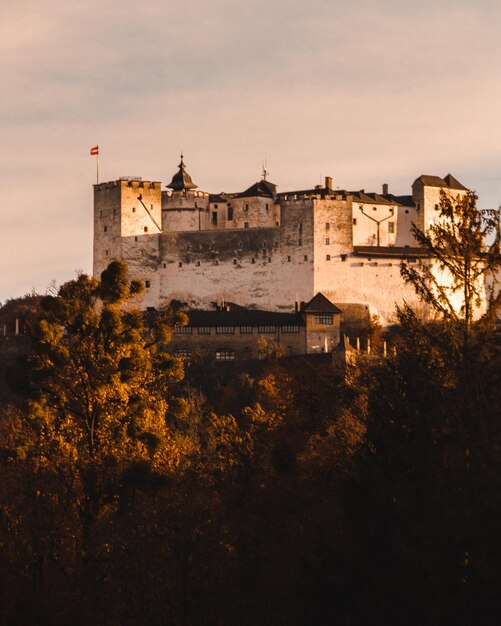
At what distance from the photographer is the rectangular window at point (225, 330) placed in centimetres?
8656

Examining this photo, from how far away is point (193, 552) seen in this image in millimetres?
25125

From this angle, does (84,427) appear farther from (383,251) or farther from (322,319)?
(383,251)

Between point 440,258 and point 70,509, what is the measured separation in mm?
11217

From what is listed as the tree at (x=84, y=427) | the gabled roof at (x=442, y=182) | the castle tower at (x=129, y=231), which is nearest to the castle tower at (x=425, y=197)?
the gabled roof at (x=442, y=182)

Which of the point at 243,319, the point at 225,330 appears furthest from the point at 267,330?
the point at 225,330

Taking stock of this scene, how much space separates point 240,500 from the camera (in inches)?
1182

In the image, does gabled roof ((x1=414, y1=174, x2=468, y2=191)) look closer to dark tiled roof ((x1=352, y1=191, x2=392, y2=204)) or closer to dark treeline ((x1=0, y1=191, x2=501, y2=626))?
dark tiled roof ((x1=352, y1=191, x2=392, y2=204))

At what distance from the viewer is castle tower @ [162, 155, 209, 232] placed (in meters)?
96.3

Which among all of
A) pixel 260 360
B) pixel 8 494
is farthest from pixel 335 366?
pixel 8 494

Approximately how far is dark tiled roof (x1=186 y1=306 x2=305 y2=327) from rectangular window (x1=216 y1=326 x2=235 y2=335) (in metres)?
0.30

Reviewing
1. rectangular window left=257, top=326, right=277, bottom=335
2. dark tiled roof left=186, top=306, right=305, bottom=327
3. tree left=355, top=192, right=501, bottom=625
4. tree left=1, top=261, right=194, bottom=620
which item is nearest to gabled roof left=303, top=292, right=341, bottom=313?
dark tiled roof left=186, top=306, right=305, bottom=327

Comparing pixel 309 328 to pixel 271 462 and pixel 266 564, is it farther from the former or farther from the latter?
pixel 266 564

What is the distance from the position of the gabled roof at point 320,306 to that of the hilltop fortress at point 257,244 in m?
1.79

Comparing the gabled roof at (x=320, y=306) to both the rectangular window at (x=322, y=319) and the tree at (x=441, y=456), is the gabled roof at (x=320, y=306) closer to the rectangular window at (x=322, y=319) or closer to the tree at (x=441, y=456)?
the rectangular window at (x=322, y=319)
